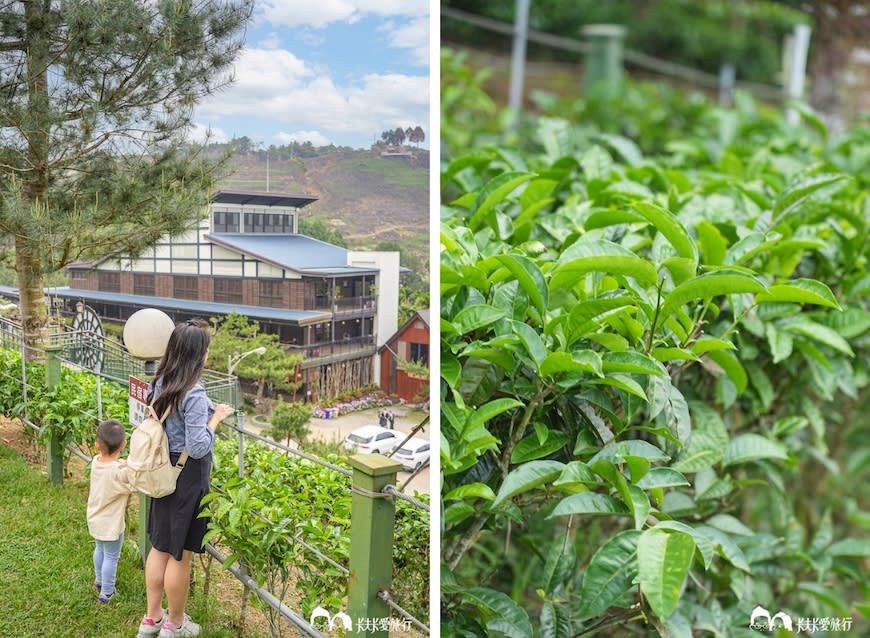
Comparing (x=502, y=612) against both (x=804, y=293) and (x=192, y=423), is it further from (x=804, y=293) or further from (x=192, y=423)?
(x=804, y=293)

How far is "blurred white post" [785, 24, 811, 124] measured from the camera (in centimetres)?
452

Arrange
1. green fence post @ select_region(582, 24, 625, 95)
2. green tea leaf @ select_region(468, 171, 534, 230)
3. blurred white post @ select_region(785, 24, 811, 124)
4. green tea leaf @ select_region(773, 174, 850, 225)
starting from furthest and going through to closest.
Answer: blurred white post @ select_region(785, 24, 811, 124)
green fence post @ select_region(582, 24, 625, 95)
green tea leaf @ select_region(773, 174, 850, 225)
green tea leaf @ select_region(468, 171, 534, 230)

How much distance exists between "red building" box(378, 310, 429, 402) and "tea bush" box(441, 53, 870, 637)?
0.05 meters

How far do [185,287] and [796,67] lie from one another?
4.65 meters

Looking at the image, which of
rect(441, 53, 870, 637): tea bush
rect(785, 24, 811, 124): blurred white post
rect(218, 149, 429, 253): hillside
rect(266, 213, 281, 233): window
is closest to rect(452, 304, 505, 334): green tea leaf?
rect(441, 53, 870, 637): tea bush

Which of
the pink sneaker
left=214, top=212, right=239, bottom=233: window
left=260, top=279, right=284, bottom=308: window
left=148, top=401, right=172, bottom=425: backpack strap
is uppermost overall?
left=214, top=212, right=239, bottom=233: window

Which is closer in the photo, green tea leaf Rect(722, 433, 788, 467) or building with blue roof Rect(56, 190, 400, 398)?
building with blue roof Rect(56, 190, 400, 398)

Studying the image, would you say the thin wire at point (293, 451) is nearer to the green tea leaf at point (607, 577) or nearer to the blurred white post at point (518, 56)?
the green tea leaf at point (607, 577)

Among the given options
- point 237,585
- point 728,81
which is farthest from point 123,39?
point 728,81

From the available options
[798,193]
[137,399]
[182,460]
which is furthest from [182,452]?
[798,193]

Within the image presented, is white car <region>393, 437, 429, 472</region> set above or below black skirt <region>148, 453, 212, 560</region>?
above

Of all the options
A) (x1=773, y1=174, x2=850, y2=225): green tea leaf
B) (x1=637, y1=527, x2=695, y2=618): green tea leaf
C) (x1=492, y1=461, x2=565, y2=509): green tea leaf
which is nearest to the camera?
(x1=637, y1=527, x2=695, y2=618): green tea leaf

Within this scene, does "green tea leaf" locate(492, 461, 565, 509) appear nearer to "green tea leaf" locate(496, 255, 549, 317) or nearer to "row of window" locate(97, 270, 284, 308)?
"green tea leaf" locate(496, 255, 549, 317)

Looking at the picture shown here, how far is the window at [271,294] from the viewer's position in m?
1.21
